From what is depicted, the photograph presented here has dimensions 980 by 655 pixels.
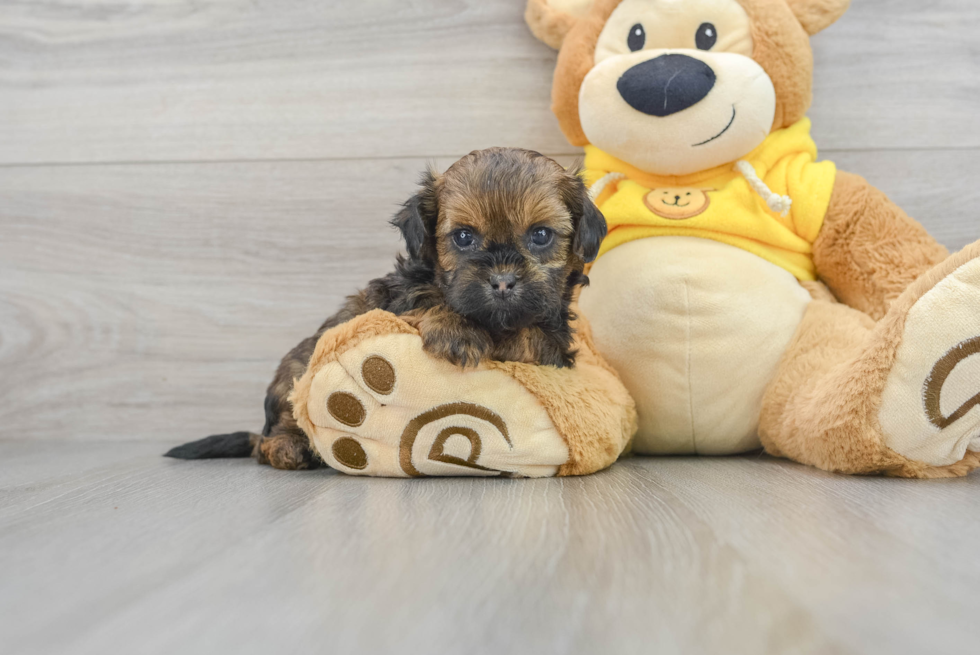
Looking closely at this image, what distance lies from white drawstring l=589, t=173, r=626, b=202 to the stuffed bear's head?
6cm

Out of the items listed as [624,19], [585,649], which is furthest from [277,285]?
[585,649]

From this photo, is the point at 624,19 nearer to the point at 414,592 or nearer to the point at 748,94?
the point at 748,94

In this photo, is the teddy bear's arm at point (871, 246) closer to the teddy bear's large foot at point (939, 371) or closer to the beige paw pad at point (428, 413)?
the teddy bear's large foot at point (939, 371)

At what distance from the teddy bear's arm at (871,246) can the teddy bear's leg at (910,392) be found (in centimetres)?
26

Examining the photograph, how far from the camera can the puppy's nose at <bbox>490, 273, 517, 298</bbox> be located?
119 cm

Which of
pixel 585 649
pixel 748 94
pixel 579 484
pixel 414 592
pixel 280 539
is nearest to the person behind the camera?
pixel 585 649

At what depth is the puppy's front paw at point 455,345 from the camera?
1256 millimetres

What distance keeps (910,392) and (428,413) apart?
0.85 meters

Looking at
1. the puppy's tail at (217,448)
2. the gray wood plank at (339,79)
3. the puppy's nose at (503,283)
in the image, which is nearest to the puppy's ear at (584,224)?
the puppy's nose at (503,283)

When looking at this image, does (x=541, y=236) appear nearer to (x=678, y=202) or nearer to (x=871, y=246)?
(x=678, y=202)

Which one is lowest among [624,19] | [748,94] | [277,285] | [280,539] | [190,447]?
[190,447]

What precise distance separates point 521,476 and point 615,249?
622 mm

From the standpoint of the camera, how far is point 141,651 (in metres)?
0.60

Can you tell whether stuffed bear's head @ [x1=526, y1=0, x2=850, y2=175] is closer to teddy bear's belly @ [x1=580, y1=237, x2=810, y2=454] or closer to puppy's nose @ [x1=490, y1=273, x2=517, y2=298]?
teddy bear's belly @ [x1=580, y1=237, x2=810, y2=454]
